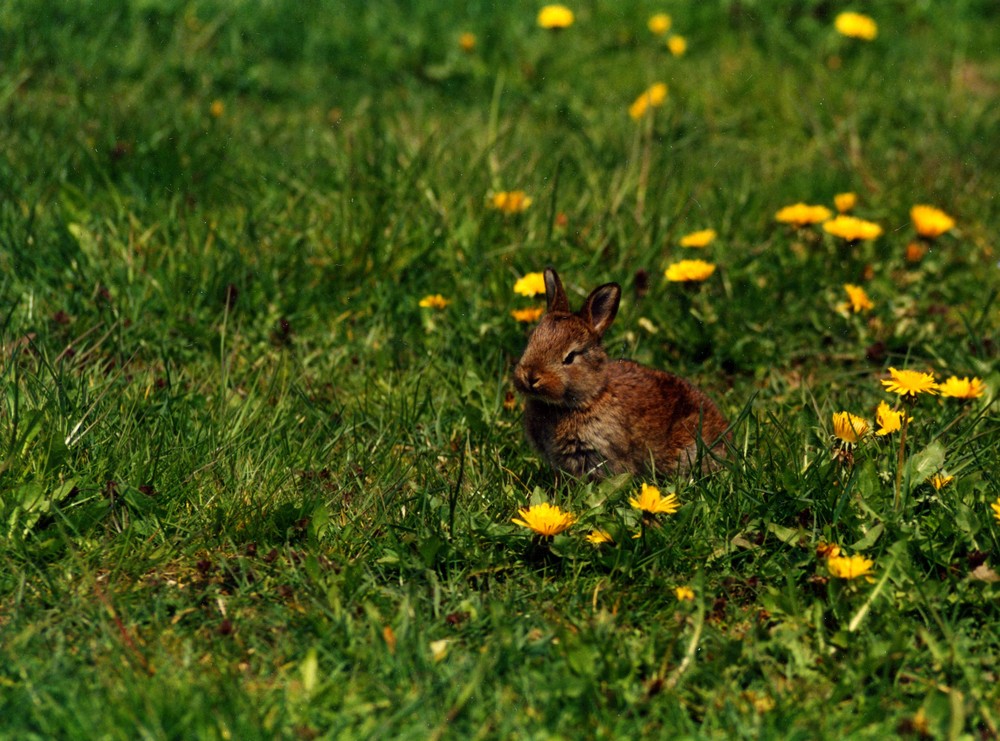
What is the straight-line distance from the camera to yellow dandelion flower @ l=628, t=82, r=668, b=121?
22.5ft

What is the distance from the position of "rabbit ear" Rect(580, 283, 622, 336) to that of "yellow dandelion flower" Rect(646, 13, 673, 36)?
3746 millimetres

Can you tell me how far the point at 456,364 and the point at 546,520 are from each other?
1.53 metres

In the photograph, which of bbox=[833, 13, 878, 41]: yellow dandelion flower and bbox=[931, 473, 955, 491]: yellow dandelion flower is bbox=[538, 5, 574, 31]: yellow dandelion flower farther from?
bbox=[931, 473, 955, 491]: yellow dandelion flower

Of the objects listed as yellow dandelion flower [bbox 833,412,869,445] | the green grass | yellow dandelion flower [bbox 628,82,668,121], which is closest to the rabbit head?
the green grass

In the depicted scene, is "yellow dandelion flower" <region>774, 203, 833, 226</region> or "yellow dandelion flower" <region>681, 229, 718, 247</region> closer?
"yellow dandelion flower" <region>681, 229, 718, 247</region>

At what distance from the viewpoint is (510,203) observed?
18.5 feet

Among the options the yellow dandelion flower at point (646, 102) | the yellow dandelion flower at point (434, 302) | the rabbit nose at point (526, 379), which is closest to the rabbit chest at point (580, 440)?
the rabbit nose at point (526, 379)

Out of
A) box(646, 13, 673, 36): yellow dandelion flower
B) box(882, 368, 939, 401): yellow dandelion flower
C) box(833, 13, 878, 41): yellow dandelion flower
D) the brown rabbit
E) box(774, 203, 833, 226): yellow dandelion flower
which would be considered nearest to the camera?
box(882, 368, 939, 401): yellow dandelion flower

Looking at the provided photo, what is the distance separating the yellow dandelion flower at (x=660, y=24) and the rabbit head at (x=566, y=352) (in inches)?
147

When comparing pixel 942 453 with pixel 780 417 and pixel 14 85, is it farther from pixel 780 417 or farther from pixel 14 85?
pixel 14 85

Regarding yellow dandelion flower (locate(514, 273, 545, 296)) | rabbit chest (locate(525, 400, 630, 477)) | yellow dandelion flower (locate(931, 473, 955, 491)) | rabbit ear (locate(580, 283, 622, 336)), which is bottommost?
rabbit chest (locate(525, 400, 630, 477))

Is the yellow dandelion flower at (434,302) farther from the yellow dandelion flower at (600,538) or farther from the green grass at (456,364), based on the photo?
the yellow dandelion flower at (600,538)

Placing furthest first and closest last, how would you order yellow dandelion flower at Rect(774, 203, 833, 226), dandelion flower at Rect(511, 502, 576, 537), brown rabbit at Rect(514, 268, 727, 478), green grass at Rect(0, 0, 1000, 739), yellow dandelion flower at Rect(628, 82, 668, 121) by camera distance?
yellow dandelion flower at Rect(628, 82, 668, 121)
yellow dandelion flower at Rect(774, 203, 833, 226)
brown rabbit at Rect(514, 268, 727, 478)
dandelion flower at Rect(511, 502, 576, 537)
green grass at Rect(0, 0, 1000, 739)

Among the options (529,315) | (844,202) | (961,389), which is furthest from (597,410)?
(844,202)
